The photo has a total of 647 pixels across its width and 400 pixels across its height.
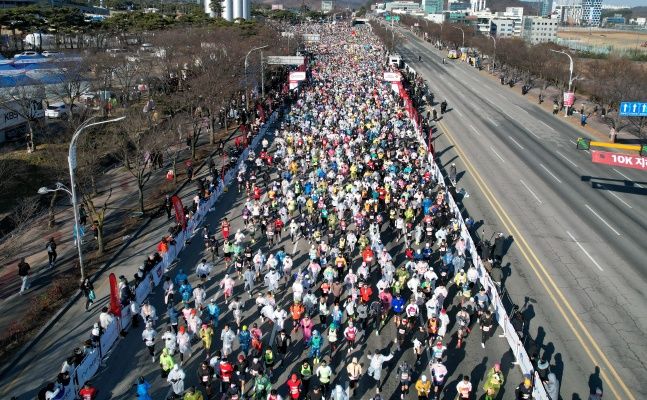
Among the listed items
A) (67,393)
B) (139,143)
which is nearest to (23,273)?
(67,393)

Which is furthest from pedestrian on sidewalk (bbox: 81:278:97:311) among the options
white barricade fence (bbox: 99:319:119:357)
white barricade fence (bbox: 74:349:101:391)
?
white barricade fence (bbox: 74:349:101:391)

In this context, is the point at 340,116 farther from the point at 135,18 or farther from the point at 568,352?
the point at 135,18

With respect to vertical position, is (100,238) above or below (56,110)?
below

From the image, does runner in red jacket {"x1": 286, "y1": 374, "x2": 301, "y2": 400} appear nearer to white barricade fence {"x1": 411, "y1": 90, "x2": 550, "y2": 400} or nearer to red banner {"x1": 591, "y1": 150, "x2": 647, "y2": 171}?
white barricade fence {"x1": 411, "y1": 90, "x2": 550, "y2": 400}

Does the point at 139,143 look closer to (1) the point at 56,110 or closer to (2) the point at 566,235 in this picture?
(2) the point at 566,235

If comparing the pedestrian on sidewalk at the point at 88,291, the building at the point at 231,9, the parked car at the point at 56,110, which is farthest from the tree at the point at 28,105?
the building at the point at 231,9

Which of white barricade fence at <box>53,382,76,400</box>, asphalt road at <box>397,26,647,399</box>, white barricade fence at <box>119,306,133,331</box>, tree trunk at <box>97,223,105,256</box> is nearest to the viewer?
white barricade fence at <box>53,382,76,400</box>
